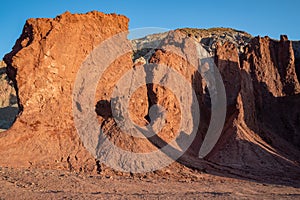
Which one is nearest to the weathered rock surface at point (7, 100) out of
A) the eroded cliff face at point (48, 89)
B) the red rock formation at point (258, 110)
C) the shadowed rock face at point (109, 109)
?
the shadowed rock face at point (109, 109)

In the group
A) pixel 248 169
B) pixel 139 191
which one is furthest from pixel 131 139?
pixel 248 169

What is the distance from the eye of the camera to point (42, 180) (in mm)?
11453

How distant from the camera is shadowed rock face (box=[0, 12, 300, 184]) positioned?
15172mm

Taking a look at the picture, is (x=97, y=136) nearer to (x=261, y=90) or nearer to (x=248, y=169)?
(x=248, y=169)

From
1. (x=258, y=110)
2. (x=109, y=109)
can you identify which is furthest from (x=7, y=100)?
(x=109, y=109)

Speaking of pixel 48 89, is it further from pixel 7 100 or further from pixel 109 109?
pixel 7 100

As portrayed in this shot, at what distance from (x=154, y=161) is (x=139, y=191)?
4.33 m

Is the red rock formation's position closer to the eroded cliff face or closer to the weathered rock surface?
the eroded cliff face

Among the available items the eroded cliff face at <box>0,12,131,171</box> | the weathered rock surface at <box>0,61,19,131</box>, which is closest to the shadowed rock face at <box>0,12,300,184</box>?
the eroded cliff face at <box>0,12,131,171</box>

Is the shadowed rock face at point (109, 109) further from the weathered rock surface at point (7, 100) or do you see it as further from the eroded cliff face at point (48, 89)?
the weathered rock surface at point (7, 100)

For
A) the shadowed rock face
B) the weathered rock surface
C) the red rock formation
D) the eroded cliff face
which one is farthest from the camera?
the weathered rock surface

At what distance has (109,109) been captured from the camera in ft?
57.1

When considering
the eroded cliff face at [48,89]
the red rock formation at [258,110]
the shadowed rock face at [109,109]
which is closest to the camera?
the eroded cliff face at [48,89]

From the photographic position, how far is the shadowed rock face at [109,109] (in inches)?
597
